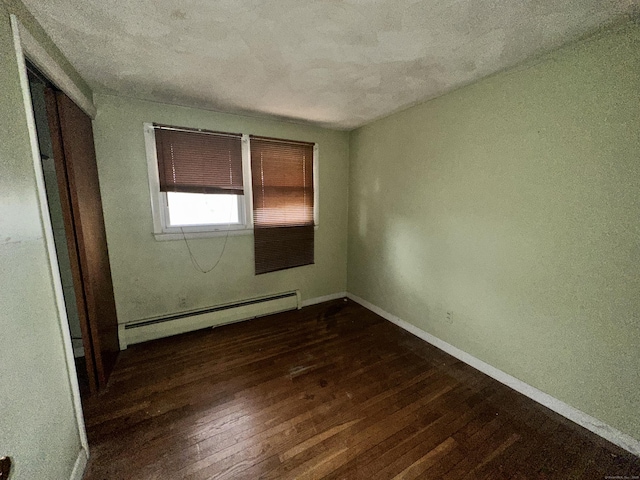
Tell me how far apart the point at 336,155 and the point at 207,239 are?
2.08 metres

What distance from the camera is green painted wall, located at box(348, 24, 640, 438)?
1.46m

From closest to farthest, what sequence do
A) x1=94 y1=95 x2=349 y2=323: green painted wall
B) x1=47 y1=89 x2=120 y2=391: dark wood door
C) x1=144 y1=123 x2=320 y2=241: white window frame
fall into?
1. x1=47 y1=89 x2=120 y2=391: dark wood door
2. x1=94 y1=95 x2=349 y2=323: green painted wall
3. x1=144 y1=123 x2=320 y2=241: white window frame

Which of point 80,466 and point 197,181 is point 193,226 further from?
point 80,466

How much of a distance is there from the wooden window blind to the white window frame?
6 centimetres

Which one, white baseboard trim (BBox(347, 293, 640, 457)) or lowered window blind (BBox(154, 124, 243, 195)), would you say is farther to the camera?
lowered window blind (BBox(154, 124, 243, 195))

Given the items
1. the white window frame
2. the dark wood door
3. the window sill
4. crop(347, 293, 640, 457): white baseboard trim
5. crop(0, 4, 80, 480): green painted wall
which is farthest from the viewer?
the window sill

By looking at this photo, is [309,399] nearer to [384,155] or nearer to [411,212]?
[411,212]

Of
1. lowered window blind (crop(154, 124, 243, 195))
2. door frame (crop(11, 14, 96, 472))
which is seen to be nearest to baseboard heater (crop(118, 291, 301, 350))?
door frame (crop(11, 14, 96, 472))

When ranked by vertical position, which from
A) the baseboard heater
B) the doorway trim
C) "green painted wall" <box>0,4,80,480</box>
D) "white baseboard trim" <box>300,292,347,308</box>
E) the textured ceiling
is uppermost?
the textured ceiling

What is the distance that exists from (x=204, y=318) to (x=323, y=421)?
1808mm

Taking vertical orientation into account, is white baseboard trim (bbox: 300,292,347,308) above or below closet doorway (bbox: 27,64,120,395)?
below

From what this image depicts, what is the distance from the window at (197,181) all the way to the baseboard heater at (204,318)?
90cm

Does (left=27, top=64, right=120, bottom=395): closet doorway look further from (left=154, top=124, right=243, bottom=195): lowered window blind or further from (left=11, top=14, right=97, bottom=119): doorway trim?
(left=154, top=124, right=243, bottom=195): lowered window blind

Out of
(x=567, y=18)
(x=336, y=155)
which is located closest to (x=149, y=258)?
(x=336, y=155)
